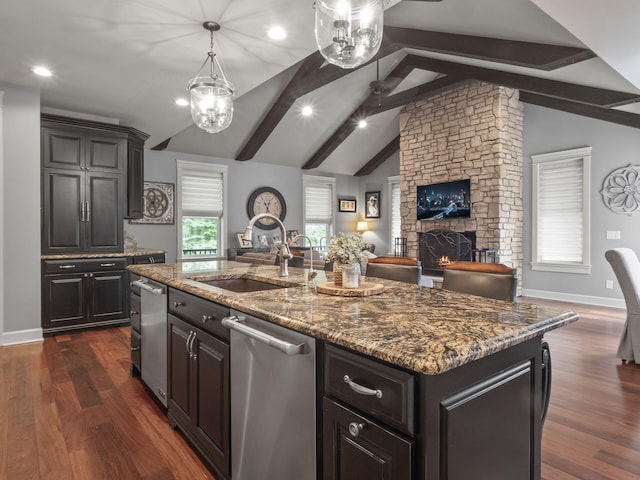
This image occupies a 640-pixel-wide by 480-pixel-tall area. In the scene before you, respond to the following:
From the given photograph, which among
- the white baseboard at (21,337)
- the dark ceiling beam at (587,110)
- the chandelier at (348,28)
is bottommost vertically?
the white baseboard at (21,337)

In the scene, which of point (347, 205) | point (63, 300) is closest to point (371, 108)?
point (347, 205)

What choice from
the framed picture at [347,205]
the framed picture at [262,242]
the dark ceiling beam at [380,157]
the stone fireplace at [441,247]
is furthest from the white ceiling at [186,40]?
the framed picture at [347,205]

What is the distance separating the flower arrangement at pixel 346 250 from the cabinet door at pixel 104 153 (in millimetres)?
3985

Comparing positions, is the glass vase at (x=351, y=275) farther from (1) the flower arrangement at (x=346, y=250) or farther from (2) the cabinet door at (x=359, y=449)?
(2) the cabinet door at (x=359, y=449)

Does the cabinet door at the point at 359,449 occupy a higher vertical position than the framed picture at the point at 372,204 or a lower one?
lower

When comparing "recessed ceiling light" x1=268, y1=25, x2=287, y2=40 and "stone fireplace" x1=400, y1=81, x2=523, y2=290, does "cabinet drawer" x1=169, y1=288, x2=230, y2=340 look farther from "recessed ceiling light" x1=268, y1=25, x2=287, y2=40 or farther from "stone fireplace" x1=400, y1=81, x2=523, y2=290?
"stone fireplace" x1=400, y1=81, x2=523, y2=290

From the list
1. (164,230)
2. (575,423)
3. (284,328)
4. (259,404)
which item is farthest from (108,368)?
(164,230)

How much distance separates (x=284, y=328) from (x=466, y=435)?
646mm

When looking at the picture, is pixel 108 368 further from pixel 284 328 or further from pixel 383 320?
pixel 383 320

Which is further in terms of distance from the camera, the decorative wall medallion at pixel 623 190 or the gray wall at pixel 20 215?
the decorative wall medallion at pixel 623 190

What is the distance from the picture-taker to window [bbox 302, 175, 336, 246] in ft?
30.2

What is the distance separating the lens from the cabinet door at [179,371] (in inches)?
79.6

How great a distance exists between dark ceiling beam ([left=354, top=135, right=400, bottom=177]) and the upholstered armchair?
6.40 metres

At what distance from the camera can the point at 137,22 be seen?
8.84 ft
